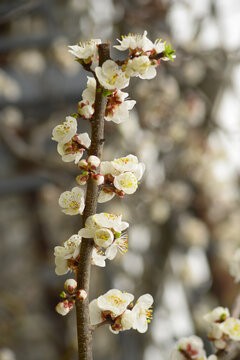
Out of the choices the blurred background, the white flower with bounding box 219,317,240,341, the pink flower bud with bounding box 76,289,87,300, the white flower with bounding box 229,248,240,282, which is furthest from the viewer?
the blurred background

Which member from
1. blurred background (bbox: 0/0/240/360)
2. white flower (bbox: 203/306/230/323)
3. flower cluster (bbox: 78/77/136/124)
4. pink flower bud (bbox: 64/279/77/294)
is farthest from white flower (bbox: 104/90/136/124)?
blurred background (bbox: 0/0/240/360)

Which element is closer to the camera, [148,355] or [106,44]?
[106,44]

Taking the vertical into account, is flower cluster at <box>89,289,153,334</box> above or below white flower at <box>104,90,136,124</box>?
below

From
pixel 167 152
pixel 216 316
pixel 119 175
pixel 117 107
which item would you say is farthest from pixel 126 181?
pixel 167 152

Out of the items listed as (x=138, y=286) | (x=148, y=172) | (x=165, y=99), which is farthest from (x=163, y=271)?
(x=165, y=99)

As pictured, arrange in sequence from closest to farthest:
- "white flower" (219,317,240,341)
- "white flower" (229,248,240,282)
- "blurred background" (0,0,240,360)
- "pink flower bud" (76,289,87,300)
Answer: "pink flower bud" (76,289,87,300), "white flower" (219,317,240,341), "white flower" (229,248,240,282), "blurred background" (0,0,240,360)

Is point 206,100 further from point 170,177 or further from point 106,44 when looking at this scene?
point 106,44

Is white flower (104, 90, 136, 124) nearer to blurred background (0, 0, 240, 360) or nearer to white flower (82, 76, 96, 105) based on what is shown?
white flower (82, 76, 96, 105)
